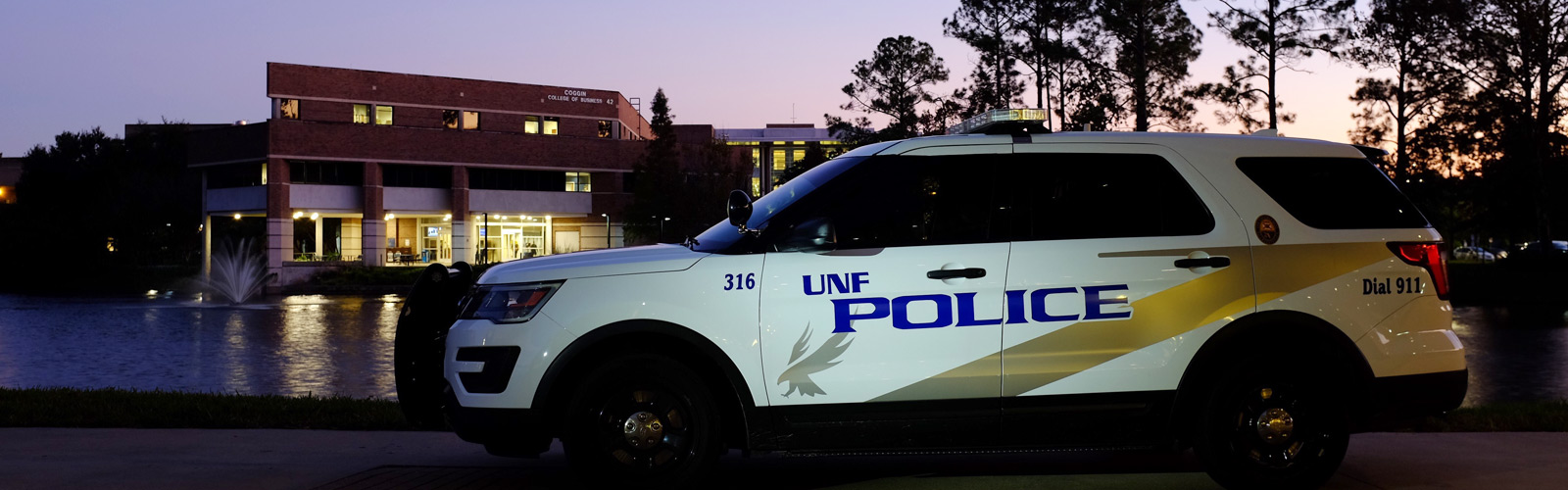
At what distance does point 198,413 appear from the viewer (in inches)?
360

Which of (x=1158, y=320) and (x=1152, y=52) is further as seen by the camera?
(x=1152, y=52)

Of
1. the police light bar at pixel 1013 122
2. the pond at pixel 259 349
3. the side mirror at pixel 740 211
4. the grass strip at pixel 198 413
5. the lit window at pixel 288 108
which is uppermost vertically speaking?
the lit window at pixel 288 108

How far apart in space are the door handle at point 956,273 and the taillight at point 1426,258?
214cm

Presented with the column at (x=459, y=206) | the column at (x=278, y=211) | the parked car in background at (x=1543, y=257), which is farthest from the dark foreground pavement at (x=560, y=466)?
the column at (x=459, y=206)

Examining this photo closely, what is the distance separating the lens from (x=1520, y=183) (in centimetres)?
4475

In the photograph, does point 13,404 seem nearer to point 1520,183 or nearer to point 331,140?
point 1520,183

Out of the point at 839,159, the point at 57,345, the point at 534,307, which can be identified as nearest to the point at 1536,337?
the point at 839,159

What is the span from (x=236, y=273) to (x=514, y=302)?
48771 mm

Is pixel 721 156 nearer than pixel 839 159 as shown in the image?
No

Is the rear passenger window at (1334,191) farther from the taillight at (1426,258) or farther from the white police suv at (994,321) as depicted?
the taillight at (1426,258)

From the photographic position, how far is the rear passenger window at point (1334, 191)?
6258 millimetres

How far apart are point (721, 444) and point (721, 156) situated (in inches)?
2584

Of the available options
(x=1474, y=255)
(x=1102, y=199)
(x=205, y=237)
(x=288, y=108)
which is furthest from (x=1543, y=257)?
(x=205, y=237)

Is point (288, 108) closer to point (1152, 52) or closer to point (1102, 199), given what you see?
point (1152, 52)
